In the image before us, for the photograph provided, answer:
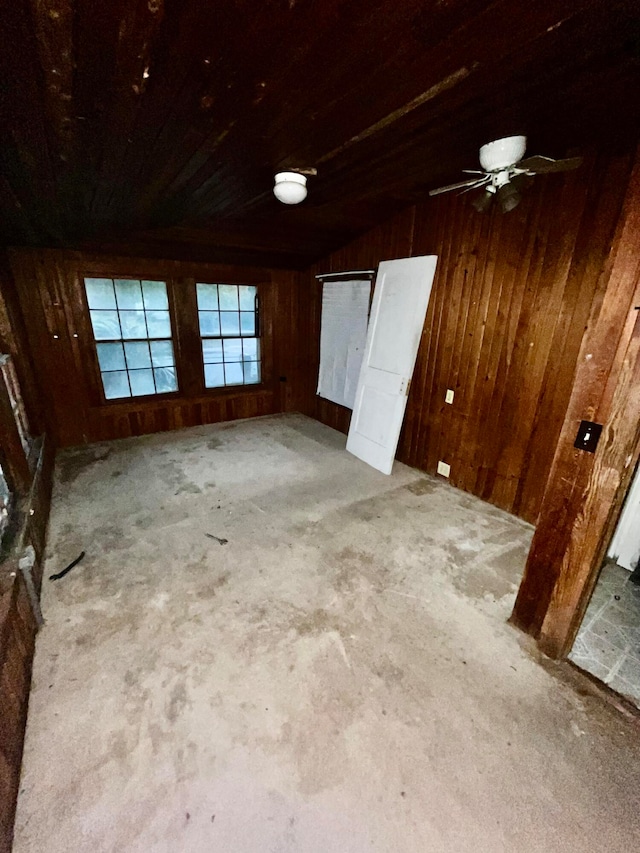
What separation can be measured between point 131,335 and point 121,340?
13 centimetres

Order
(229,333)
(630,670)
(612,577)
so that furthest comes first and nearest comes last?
(229,333) → (612,577) → (630,670)

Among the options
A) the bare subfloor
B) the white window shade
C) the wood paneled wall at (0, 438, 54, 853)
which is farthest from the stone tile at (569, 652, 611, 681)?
the white window shade

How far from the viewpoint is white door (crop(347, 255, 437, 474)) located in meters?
3.22

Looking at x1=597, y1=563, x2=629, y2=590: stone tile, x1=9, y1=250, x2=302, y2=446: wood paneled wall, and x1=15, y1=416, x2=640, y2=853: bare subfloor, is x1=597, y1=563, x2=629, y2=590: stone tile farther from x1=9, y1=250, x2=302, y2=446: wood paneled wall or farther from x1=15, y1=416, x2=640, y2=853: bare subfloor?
x1=9, y1=250, x2=302, y2=446: wood paneled wall

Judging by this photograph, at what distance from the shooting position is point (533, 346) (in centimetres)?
257

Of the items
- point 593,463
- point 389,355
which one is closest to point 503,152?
point 593,463

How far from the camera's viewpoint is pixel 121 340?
159 inches

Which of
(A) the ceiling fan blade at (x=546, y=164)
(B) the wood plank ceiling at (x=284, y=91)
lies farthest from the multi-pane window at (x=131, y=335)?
(A) the ceiling fan blade at (x=546, y=164)

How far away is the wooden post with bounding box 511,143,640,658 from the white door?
1849mm

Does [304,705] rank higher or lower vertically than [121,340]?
lower

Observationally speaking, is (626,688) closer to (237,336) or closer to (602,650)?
(602,650)

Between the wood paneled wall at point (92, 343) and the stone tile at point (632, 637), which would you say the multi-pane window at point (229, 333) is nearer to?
the wood paneled wall at point (92, 343)

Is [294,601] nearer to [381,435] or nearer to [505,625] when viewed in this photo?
[505,625]

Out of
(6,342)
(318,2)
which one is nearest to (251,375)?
(6,342)
